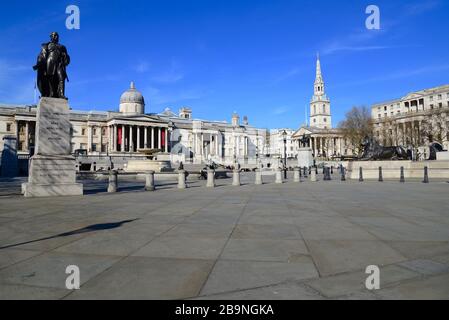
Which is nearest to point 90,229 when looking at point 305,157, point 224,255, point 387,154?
point 224,255

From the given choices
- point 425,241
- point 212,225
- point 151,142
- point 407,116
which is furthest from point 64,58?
point 407,116

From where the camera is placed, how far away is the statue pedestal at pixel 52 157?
15.0 meters

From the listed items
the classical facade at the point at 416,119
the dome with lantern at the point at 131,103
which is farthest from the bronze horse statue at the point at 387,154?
the dome with lantern at the point at 131,103

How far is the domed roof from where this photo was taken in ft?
350

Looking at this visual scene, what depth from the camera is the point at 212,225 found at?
8.02m

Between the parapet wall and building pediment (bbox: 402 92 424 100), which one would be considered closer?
the parapet wall

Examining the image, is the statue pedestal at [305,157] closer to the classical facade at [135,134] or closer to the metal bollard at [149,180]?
the classical facade at [135,134]

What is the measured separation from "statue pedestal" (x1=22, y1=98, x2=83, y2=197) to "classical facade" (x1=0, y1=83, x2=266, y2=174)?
219ft

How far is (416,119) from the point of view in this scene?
304ft

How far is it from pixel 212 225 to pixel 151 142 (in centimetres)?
10043

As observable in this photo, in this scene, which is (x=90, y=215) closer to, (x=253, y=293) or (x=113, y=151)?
(x=253, y=293)

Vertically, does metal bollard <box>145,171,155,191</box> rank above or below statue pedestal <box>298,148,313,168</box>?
below

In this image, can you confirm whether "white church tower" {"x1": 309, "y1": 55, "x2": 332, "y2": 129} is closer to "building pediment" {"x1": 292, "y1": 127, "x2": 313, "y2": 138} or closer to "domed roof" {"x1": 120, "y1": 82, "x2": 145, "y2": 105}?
"building pediment" {"x1": 292, "y1": 127, "x2": 313, "y2": 138}

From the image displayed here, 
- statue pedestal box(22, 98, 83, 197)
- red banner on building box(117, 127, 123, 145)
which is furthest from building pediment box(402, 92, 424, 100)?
statue pedestal box(22, 98, 83, 197)
